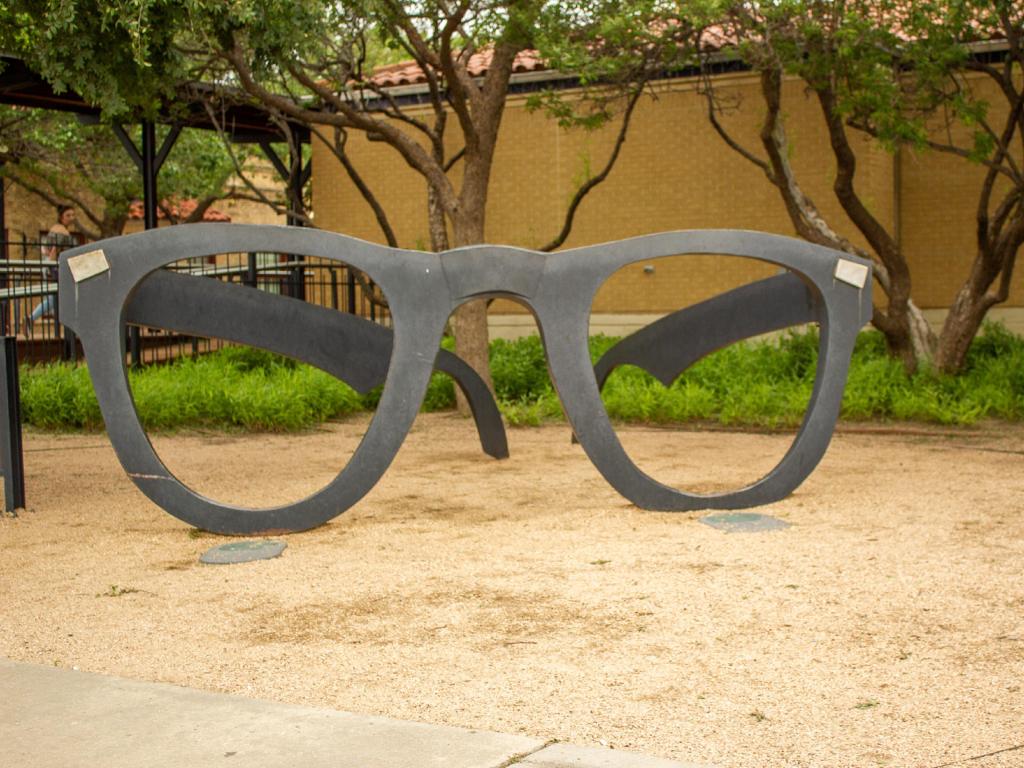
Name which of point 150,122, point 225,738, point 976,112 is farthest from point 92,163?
point 225,738

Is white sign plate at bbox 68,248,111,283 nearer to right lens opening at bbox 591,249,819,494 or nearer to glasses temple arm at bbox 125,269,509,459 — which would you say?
glasses temple arm at bbox 125,269,509,459

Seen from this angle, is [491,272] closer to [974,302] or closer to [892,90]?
[892,90]

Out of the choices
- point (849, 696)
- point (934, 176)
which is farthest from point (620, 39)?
point (849, 696)

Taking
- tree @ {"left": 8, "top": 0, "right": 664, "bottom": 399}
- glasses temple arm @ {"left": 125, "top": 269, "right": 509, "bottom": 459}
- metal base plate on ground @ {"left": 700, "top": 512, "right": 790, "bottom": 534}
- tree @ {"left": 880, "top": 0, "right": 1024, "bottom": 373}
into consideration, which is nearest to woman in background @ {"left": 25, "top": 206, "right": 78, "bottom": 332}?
tree @ {"left": 8, "top": 0, "right": 664, "bottom": 399}

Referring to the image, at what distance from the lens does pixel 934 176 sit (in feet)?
40.6

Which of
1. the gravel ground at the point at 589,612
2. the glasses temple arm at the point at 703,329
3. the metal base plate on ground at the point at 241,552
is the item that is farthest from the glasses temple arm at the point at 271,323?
the metal base plate on ground at the point at 241,552

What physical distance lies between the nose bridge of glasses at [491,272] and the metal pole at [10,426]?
6.98ft

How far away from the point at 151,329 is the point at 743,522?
8358 mm

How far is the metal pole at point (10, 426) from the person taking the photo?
5773 millimetres

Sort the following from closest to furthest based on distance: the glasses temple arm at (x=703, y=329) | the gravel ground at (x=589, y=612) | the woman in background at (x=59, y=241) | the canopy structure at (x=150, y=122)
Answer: the gravel ground at (x=589, y=612) < the glasses temple arm at (x=703, y=329) < the canopy structure at (x=150, y=122) < the woman in background at (x=59, y=241)

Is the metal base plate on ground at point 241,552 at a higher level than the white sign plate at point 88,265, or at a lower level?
lower

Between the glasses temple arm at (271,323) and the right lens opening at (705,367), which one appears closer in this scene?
the glasses temple arm at (271,323)

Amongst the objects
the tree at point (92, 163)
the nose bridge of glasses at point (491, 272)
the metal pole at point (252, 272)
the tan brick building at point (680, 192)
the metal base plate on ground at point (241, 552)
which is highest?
the tree at point (92, 163)

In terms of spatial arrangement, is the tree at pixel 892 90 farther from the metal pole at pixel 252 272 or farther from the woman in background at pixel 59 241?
the woman in background at pixel 59 241
